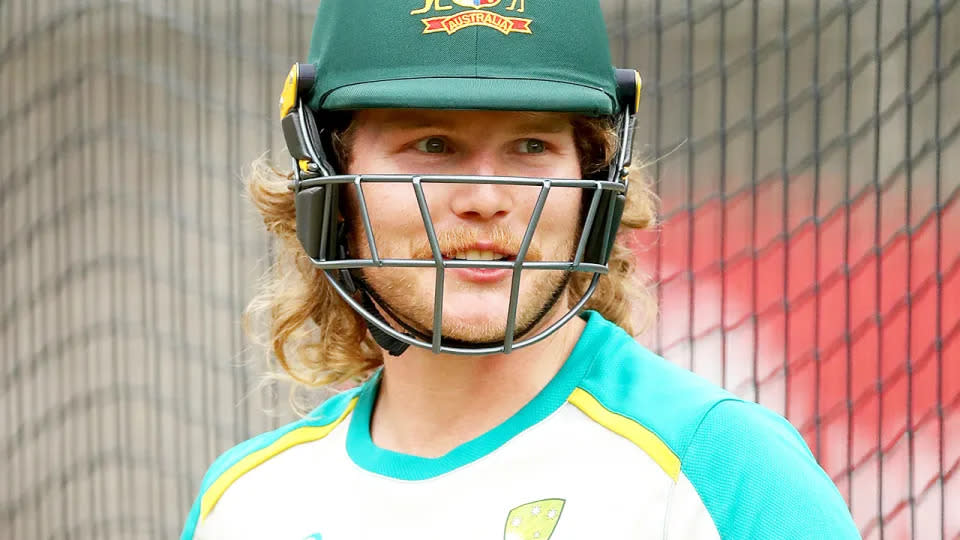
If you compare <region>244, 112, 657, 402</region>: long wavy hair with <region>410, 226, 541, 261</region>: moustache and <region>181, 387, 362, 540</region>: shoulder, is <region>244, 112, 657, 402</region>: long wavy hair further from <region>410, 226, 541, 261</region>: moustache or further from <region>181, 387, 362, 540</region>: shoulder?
<region>410, 226, 541, 261</region>: moustache

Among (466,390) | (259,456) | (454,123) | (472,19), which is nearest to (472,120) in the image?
(454,123)

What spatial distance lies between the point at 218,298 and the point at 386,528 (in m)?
3.92

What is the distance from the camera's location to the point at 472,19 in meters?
1.51

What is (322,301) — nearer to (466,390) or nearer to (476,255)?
(466,390)

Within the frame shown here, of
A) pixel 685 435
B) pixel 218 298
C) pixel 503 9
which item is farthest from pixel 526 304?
pixel 218 298

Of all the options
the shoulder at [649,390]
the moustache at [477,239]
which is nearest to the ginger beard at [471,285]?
the moustache at [477,239]

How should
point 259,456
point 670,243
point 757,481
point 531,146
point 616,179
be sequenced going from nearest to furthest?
point 757,481 → point 531,146 → point 616,179 → point 259,456 → point 670,243

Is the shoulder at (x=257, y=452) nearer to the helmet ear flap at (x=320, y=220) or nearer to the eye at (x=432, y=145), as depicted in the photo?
the helmet ear flap at (x=320, y=220)

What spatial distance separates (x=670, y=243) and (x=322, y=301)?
2.86 metres

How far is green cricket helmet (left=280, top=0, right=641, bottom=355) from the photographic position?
145 centimetres

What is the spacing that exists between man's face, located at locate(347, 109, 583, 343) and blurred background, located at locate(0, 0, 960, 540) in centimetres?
176

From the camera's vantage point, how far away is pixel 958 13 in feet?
12.6

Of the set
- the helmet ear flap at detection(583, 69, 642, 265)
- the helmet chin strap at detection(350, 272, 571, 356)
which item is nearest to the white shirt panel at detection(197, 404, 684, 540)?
the helmet chin strap at detection(350, 272, 571, 356)

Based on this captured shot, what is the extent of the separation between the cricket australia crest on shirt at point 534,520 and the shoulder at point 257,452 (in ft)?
1.46
